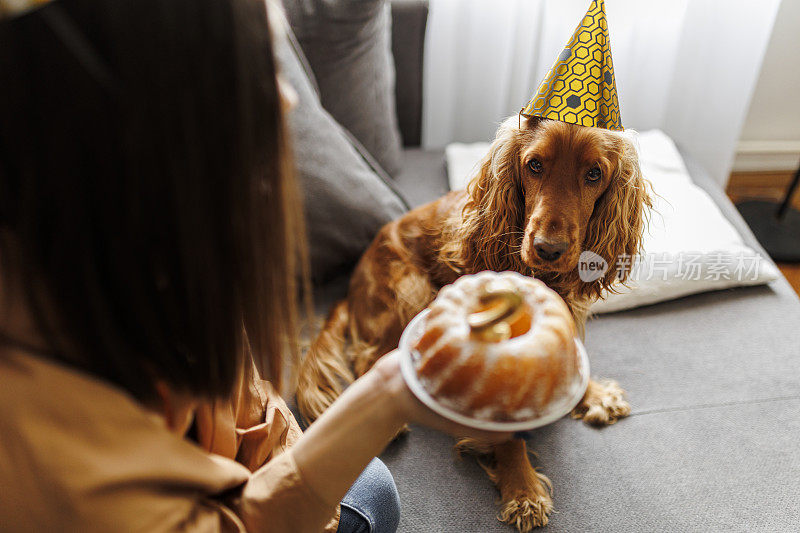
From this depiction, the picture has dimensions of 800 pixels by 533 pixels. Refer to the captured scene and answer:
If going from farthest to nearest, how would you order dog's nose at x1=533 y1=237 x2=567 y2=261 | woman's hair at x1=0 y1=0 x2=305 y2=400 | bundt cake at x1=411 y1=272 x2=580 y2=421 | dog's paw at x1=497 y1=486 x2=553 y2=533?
dog's paw at x1=497 y1=486 x2=553 y2=533, dog's nose at x1=533 y1=237 x2=567 y2=261, bundt cake at x1=411 y1=272 x2=580 y2=421, woman's hair at x1=0 y1=0 x2=305 y2=400

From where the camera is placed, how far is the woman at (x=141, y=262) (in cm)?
52

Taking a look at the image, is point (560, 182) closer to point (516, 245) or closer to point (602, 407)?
point (516, 245)

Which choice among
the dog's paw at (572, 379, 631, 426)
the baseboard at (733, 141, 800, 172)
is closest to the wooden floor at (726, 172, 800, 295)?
the baseboard at (733, 141, 800, 172)

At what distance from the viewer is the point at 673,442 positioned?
1.28 m

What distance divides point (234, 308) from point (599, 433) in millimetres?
959

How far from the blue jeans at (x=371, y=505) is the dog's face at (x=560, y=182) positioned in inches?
18.9

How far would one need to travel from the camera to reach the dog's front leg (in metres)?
1.12

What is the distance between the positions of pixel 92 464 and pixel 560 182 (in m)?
0.77

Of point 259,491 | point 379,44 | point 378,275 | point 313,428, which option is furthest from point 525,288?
point 379,44

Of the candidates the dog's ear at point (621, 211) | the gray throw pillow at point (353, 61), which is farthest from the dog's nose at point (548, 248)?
the gray throw pillow at point (353, 61)

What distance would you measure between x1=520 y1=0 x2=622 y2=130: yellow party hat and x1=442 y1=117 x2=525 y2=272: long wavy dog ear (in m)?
0.15

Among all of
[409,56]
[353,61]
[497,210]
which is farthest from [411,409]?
[409,56]

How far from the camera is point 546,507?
3.77 ft

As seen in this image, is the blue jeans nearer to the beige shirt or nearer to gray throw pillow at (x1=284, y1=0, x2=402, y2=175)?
the beige shirt
